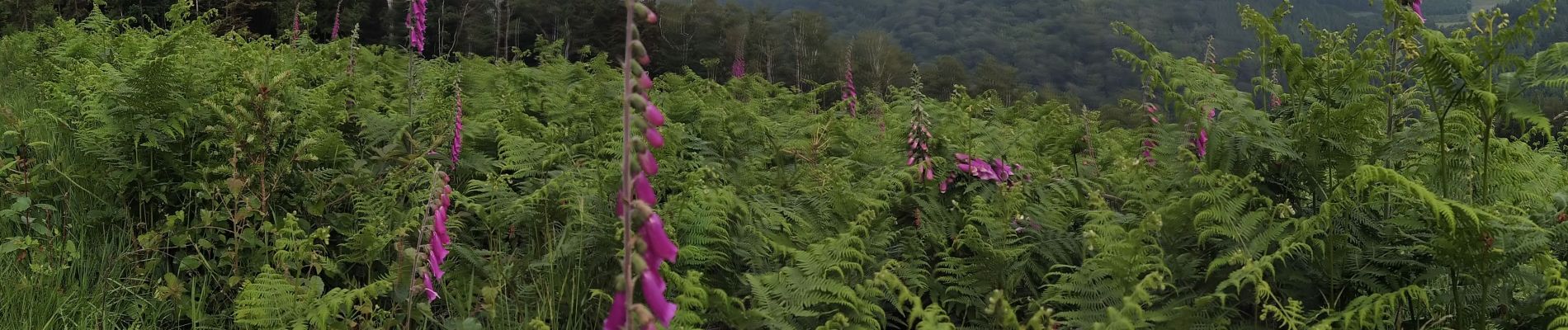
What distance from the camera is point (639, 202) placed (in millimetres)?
1433

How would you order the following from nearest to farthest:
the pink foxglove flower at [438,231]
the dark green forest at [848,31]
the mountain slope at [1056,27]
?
the pink foxglove flower at [438,231], the dark green forest at [848,31], the mountain slope at [1056,27]

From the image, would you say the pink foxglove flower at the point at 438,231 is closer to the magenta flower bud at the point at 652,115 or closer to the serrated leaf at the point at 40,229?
the magenta flower bud at the point at 652,115

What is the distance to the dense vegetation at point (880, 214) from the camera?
2.64m

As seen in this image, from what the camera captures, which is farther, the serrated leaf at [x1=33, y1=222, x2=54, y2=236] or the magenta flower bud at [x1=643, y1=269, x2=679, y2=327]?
the serrated leaf at [x1=33, y1=222, x2=54, y2=236]

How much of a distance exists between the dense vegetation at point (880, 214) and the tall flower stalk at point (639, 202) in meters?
0.93

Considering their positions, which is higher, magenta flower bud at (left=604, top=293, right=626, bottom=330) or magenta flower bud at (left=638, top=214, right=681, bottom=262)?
magenta flower bud at (left=638, top=214, right=681, bottom=262)

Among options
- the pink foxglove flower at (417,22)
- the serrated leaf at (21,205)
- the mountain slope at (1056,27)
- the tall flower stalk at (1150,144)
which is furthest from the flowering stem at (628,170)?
the mountain slope at (1056,27)

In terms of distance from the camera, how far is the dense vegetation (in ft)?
8.66

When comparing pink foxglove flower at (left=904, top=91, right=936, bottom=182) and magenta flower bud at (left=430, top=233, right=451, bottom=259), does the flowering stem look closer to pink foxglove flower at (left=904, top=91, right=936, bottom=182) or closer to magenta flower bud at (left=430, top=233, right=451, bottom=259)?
magenta flower bud at (left=430, top=233, right=451, bottom=259)

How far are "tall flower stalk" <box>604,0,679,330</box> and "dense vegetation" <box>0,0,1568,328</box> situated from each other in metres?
0.93

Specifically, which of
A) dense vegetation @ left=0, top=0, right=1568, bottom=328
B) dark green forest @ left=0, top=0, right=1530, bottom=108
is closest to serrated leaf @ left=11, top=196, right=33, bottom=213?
dense vegetation @ left=0, top=0, right=1568, bottom=328

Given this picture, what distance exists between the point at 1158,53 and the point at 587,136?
9.33 ft

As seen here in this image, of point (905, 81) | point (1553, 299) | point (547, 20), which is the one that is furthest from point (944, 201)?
point (905, 81)

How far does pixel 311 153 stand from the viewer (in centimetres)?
401
